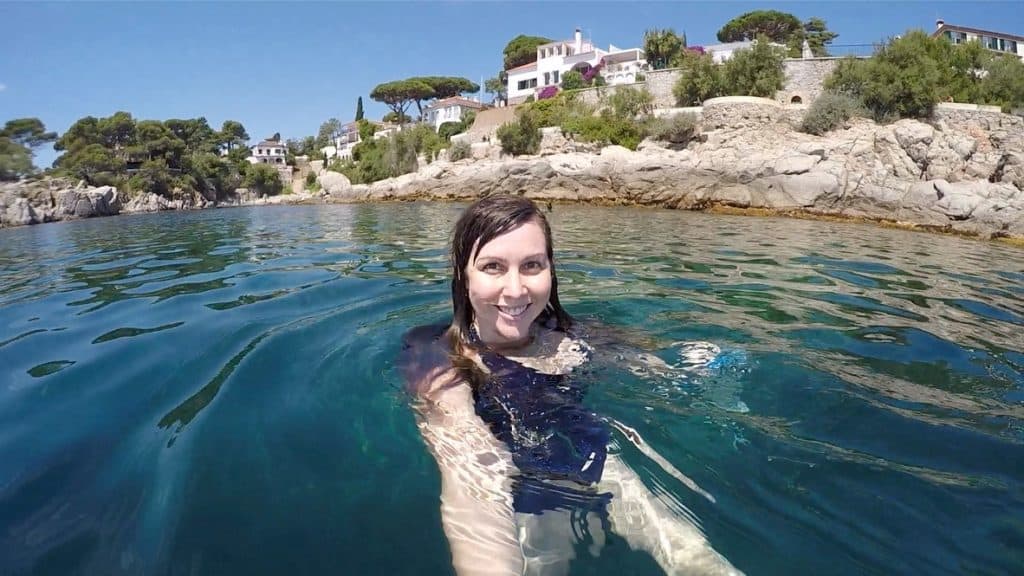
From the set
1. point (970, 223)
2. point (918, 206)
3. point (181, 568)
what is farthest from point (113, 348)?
point (918, 206)

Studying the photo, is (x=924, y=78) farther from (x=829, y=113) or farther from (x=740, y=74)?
(x=740, y=74)

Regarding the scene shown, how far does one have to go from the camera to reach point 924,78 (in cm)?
2252

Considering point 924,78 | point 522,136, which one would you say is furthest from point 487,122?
point 924,78

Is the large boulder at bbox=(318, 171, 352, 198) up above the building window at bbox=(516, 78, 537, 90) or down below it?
below

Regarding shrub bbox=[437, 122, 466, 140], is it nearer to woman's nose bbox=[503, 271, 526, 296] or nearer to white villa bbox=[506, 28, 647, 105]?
white villa bbox=[506, 28, 647, 105]

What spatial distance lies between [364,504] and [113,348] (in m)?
2.48

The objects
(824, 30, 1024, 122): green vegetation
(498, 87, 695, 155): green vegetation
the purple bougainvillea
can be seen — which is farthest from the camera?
the purple bougainvillea

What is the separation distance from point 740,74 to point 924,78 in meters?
7.64

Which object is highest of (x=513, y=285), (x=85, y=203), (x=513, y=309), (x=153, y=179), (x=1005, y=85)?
(x=1005, y=85)

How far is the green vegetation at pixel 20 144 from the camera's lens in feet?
135

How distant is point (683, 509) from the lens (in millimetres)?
1766

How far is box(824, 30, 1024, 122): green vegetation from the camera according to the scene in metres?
22.9

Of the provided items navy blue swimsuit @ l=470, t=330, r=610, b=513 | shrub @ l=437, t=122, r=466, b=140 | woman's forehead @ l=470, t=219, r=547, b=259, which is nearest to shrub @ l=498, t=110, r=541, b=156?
shrub @ l=437, t=122, r=466, b=140

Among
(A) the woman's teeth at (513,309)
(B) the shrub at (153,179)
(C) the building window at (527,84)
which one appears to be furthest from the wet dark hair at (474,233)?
(C) the building window at (527,84)
